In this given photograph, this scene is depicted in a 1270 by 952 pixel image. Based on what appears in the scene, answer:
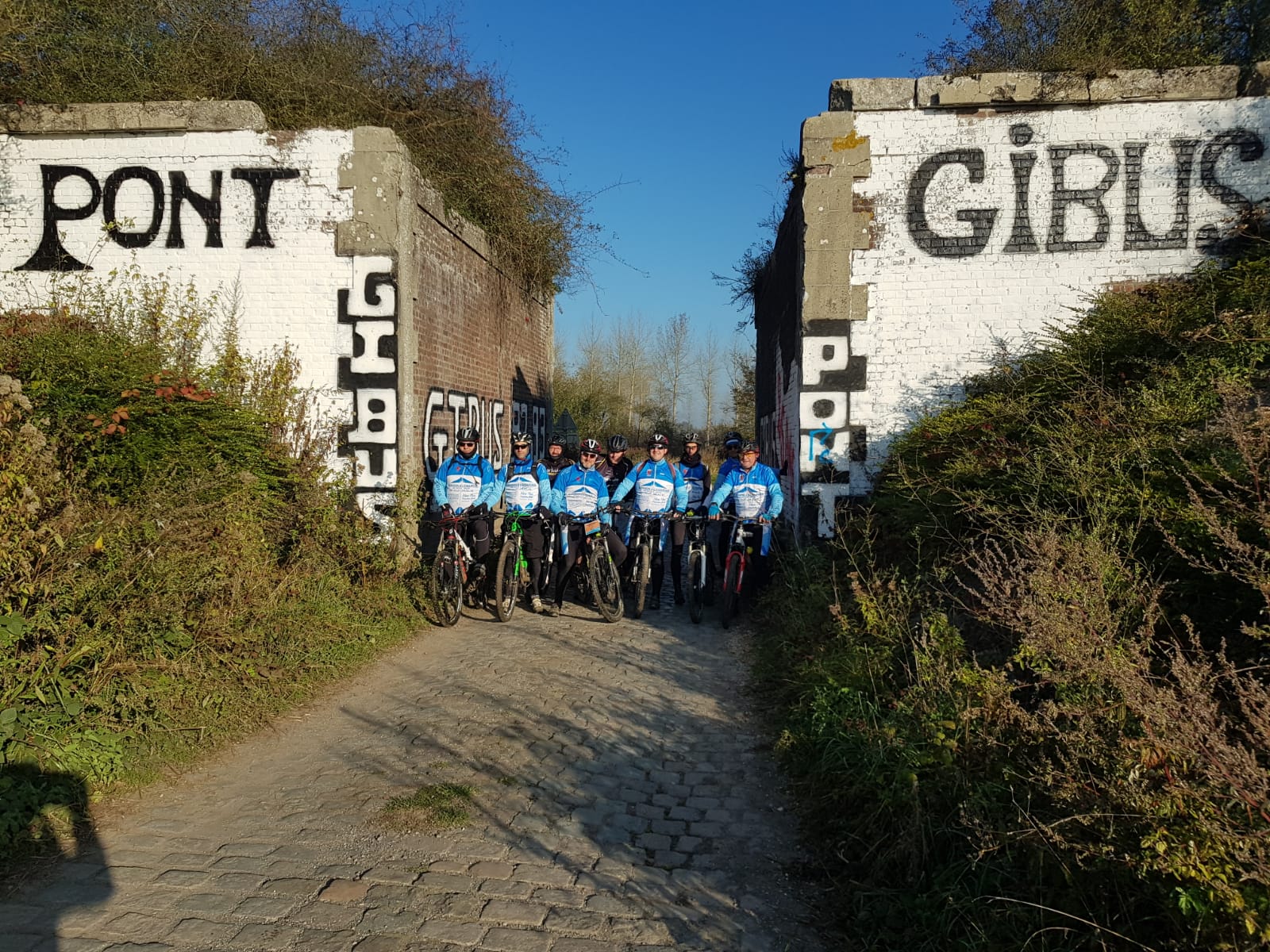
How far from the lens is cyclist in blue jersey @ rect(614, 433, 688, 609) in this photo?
8828mm

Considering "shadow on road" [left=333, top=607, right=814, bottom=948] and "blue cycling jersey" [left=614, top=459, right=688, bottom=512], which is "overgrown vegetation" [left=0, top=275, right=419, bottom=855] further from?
"blue cycling jersey" [left=614, top=459, right=688, bottom=512]

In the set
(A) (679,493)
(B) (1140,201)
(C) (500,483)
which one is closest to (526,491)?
(C) (500,483)

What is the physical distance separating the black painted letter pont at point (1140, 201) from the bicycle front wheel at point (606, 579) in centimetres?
635

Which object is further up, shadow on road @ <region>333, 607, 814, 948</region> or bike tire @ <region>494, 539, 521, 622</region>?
bike tire @ <region>494, 539, 521, 622</region>

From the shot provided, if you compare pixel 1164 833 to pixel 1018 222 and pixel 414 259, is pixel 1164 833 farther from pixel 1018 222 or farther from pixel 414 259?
pixel 414 259

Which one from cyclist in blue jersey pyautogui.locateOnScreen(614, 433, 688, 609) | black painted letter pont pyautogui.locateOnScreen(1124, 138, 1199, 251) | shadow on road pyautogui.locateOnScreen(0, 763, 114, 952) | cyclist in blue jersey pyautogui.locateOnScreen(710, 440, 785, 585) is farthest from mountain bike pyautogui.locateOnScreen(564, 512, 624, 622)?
black painted letter pont pyautogui.locateOnScreen(1124, 138, 1199, 251)

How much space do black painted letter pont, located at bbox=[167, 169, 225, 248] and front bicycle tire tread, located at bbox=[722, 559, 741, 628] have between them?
20.9 ft

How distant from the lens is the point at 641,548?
870 centimetres

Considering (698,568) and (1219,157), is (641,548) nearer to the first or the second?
(698,568)

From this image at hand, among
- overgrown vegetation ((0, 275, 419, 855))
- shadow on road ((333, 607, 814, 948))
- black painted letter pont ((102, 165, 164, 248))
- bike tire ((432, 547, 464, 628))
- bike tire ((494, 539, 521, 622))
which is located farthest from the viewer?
black painted letter pont ((102, 165, 164, 248))

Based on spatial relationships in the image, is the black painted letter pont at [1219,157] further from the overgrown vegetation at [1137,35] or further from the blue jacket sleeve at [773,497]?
the blue jacket sleeve at [773,497]

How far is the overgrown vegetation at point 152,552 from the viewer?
4.20 m

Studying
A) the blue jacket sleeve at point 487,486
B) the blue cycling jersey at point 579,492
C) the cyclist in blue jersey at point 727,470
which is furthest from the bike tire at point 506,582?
the cyclist in blue jersey at point 727,470

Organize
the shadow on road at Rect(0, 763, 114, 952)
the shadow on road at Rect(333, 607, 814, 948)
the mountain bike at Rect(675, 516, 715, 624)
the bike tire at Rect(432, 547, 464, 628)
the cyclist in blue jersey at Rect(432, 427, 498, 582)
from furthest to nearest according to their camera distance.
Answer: the mountain bike at Rect(675, 516, 715, 624) → the cyclist in blue jersey at Rect(432, 427, 498, 582) → the bike tire at Rect(432, 547, 464, 628) → the shadow on road at Rect(333, 607, 814, 948) → the shadow on road at Rect(0, 763, 114, 952)
